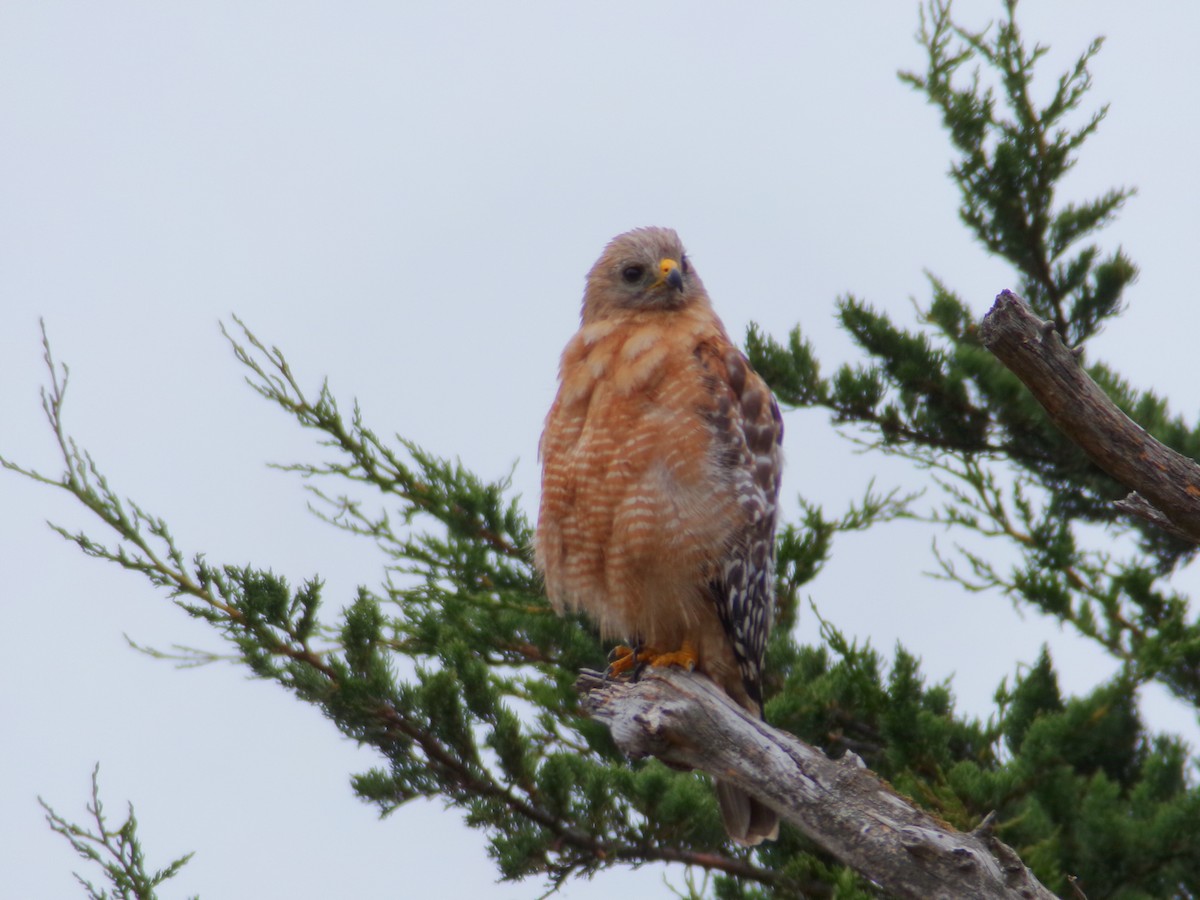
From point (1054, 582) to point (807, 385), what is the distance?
147 centimetres

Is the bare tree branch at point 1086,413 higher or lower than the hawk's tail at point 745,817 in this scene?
higher

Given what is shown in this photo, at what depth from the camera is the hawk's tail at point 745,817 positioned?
16.9ft

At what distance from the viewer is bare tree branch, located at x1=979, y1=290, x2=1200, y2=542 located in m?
3.52

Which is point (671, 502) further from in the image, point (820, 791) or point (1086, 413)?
point (1086, 413)

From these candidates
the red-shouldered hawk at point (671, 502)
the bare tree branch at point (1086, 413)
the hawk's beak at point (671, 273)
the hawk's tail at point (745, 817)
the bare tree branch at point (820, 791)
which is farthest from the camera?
the hawk's beak at point (671, 273)

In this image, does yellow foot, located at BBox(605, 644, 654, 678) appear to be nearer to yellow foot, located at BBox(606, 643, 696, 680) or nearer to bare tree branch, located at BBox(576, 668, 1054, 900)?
yellow foot, located at BBox(606, 643, 696, 680)

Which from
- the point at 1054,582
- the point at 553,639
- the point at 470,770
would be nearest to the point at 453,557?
the point at 553,639

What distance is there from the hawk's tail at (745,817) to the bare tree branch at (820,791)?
766 millimetres

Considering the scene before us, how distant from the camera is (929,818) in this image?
3898 mm

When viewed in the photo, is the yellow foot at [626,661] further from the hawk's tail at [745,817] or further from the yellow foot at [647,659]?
the hawk's tail at [745,817]

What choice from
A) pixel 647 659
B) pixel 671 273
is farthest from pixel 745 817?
pixel 671 273

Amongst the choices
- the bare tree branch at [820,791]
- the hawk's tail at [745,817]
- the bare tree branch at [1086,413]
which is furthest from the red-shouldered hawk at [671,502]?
the bare tree branch at [1086,413]

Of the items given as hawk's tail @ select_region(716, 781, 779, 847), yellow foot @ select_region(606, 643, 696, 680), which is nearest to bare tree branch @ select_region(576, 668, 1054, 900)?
yellow foot @ select_region(606, 643, 696, 680)

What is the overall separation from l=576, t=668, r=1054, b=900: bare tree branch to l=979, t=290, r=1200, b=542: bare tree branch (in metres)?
0.96
